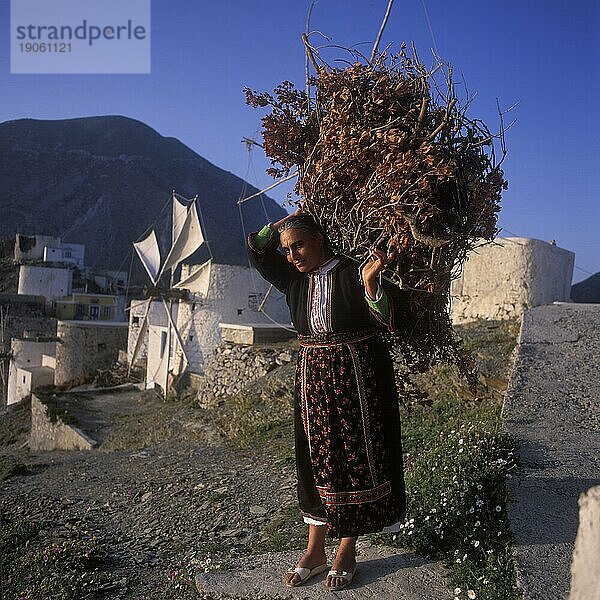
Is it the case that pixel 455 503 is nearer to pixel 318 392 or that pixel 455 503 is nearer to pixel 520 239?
pixel 318 392

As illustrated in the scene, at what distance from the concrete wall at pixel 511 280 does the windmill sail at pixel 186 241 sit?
1140cm

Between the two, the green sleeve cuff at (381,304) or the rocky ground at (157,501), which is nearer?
→ the green sleeve cuff at (381,304)

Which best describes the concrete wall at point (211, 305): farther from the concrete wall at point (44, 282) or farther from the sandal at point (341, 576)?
the concrete wall at point (44, 282)

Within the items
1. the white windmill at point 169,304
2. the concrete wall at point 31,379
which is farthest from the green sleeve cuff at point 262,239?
the concrete wall at point 31,379

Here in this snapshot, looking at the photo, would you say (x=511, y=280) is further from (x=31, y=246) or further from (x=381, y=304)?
(x=31, y=246)

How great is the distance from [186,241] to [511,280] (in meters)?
13.1

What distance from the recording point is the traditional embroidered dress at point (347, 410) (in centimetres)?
269

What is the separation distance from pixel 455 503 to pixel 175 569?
1762 millimetres

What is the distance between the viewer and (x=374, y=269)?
254cm

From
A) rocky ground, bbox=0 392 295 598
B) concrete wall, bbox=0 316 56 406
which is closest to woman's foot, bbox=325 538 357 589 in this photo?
rocky ground, bbox=0 392 295 598

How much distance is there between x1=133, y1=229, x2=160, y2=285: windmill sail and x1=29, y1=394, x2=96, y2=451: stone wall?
8.26m

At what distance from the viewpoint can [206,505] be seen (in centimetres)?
493

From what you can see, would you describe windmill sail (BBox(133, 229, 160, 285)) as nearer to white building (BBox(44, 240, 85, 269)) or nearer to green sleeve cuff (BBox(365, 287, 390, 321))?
white building (BBox(44, 240, 85, 269))

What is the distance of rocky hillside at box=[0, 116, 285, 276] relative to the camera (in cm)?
6806
